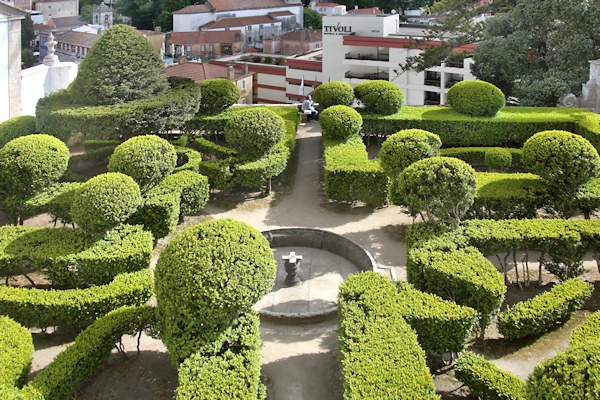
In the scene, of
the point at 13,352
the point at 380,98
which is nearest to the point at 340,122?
the point at 380,98

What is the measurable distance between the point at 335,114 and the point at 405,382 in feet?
37.1

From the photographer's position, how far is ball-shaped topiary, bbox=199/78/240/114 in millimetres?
20969

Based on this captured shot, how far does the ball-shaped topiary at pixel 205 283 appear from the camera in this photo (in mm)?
8875

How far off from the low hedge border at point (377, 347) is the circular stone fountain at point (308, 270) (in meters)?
1.54

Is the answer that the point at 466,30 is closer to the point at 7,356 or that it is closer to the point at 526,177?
the point at 526,177

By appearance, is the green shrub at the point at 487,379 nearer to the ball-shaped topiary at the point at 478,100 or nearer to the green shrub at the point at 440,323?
the green shrub at the point at 440,323

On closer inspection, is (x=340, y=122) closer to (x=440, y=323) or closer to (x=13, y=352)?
(x=440, y=323)

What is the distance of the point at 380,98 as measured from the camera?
2052cm

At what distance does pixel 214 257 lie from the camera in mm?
9039

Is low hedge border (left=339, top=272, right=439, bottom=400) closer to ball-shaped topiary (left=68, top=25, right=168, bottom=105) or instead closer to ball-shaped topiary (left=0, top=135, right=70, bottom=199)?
ball-shaped topiary (left=0, top=135, right=70, bottom=199)

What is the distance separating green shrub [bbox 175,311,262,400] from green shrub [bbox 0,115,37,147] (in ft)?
38.2

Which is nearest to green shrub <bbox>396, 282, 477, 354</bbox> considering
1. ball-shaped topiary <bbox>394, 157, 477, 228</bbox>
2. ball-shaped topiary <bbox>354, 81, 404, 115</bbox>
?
ball-shaped topiary <bbox>394, 157, 477, 228</bbox>

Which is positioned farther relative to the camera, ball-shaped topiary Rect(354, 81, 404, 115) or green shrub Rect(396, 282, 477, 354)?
ball-shaped topiary Rect(354, 81, 404, 115)

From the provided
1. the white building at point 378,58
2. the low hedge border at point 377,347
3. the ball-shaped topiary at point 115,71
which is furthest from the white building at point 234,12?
the low hedge border at point 377,347
